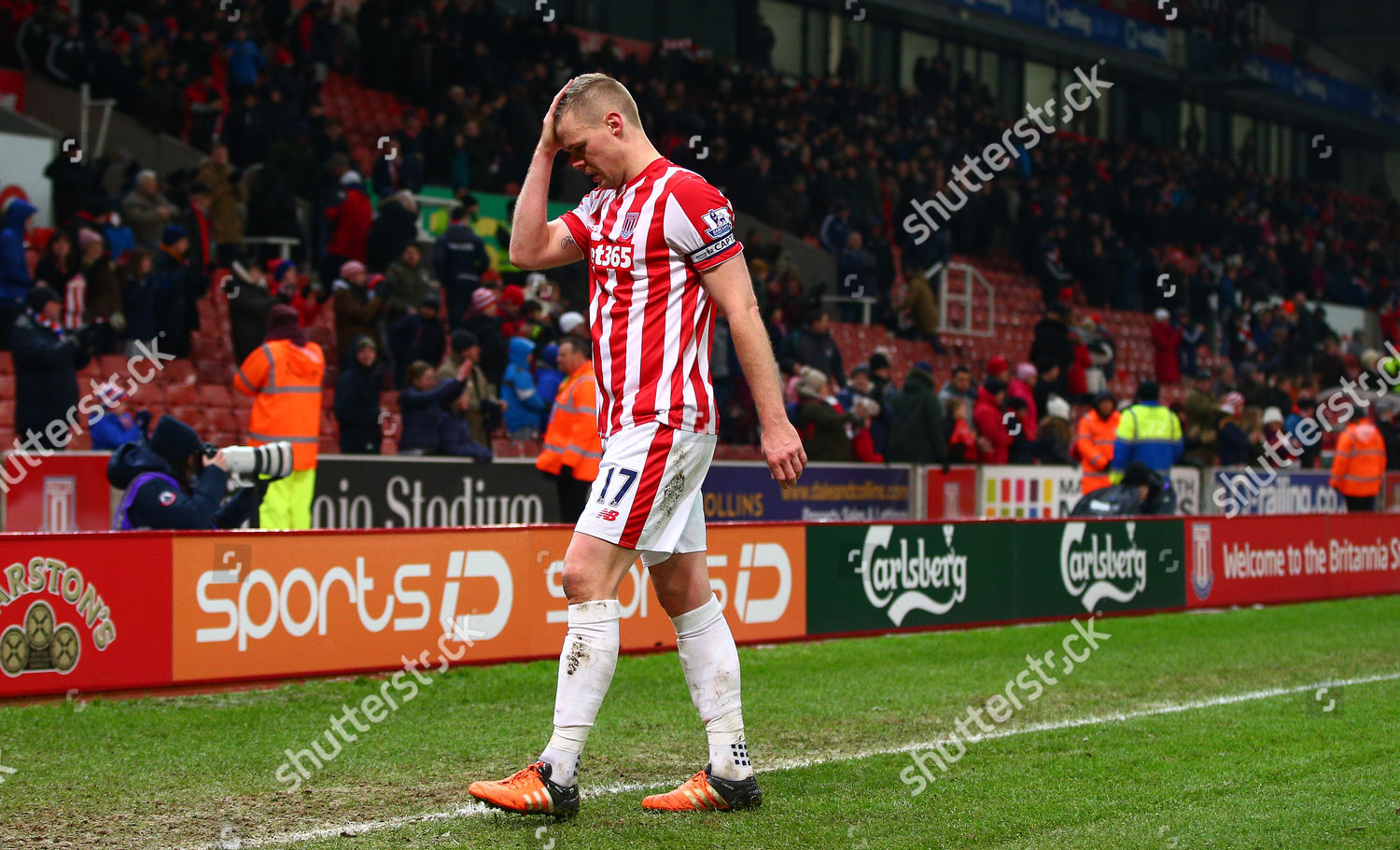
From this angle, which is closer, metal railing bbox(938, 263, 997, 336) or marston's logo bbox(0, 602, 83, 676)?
marston's logo bbox(0, 602, 83, 676)

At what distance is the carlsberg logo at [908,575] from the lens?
1154 cm

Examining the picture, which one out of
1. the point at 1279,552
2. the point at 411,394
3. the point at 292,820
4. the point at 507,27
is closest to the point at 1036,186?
the point at 507,27

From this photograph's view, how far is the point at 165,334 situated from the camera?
15.2 metres

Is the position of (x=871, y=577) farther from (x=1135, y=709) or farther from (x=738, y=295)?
(x=738, y=295)

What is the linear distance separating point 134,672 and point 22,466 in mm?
4644

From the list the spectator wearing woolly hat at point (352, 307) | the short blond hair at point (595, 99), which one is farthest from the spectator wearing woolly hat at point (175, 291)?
the short blond hair at point (595, 99)

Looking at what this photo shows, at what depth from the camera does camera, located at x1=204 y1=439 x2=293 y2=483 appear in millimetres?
8836

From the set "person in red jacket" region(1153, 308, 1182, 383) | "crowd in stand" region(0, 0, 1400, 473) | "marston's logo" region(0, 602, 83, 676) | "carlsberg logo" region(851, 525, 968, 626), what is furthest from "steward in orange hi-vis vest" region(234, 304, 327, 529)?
"person in red jacket" region(1153, 308, 1182, 383)

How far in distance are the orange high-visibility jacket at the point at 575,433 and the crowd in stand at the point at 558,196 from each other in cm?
235

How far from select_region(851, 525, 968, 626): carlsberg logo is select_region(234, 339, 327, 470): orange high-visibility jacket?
429 centimetres

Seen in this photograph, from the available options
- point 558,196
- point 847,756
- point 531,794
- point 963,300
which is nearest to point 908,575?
point 847,756

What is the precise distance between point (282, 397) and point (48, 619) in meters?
4.48

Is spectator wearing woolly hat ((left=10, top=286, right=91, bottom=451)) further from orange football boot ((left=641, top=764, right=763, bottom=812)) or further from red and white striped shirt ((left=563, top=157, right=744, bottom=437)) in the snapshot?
orange football boot ((left=641, top=764, right=763, bottom=812))

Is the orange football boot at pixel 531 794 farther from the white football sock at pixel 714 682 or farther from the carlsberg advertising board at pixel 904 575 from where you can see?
the carlsberg advertising board at pixel 904 575
